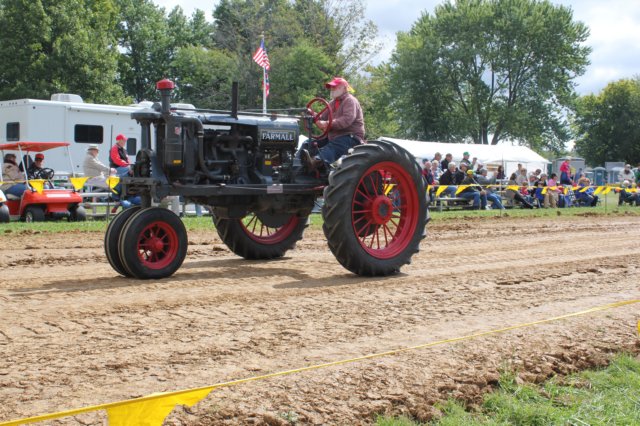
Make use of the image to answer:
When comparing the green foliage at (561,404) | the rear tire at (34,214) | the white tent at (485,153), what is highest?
the white tent at (485,153)

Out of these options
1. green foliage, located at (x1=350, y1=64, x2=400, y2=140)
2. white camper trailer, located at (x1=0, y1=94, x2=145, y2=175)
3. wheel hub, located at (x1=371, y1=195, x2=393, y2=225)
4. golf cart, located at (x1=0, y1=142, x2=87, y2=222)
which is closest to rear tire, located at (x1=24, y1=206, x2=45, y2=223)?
golf cart, located at (x1=0, y1=142, x2=87, y2=222)

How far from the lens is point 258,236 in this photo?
890 centimetres

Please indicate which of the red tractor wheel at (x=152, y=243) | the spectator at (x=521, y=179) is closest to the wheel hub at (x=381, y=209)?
the red tractor wheel at (x=152, y=243)

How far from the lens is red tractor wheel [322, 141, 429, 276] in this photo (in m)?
7.50

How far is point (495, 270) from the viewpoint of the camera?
822 cm

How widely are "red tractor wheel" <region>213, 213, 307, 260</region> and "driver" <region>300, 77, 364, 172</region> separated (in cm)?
76

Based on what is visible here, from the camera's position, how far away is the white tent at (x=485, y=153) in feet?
98.9

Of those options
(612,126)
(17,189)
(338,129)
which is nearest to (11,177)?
(17,189)

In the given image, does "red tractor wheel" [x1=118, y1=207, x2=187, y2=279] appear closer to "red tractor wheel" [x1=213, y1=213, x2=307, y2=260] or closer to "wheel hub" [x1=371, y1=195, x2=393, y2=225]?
"red tractor wheel" [x1=213, y1=213, x2=307, y2=260]

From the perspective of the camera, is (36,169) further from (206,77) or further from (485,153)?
(206,77)

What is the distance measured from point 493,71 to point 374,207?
50056 mm

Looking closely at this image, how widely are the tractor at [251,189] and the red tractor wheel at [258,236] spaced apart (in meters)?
0.01

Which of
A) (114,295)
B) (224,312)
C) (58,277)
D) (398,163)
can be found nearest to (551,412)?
(224,312)

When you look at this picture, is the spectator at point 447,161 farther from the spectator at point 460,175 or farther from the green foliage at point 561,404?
the green foliage at point 561,404
